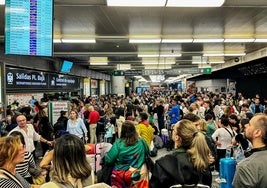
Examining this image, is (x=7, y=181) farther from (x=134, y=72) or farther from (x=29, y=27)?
(x=134, y=72)

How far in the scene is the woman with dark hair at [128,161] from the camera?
4.36m

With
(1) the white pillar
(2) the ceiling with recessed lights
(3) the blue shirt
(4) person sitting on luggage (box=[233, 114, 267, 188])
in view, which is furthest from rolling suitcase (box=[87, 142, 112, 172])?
(1) the white pillar

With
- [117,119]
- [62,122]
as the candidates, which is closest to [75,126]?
[62,122]

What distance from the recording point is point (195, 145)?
9.64 feet

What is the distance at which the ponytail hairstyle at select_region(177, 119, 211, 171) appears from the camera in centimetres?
286

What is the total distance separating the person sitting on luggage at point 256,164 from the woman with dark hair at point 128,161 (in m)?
2.07

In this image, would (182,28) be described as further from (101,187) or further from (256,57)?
(101,187)

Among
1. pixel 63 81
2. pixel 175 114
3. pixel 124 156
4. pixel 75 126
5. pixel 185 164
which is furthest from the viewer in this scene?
pixel 63 81

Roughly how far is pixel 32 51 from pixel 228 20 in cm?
578

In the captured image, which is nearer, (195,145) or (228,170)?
(195,145)

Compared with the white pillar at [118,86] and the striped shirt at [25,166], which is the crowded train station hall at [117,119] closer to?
the striped shirt at [25,166]

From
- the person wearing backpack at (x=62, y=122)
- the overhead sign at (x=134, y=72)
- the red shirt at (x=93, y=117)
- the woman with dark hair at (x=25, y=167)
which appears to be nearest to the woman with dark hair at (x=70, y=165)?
the woman with dark hair at (x=25, y=167)

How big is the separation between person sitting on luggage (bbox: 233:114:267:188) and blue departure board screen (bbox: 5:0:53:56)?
3810 mm

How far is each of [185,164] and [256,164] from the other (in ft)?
2.01
